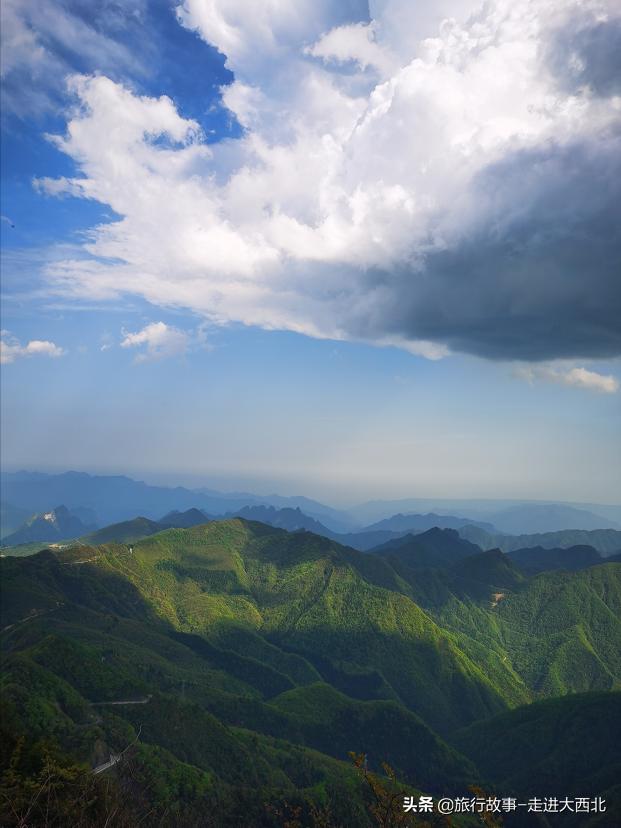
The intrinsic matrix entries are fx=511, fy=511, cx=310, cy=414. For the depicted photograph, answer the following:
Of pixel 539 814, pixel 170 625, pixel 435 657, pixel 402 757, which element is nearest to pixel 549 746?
pixel 539 814

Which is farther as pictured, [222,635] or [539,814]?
[222,635]

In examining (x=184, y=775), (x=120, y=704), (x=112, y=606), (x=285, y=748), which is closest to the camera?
(x=184, y=775)

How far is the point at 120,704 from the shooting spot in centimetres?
9050

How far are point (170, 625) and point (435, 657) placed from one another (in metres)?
101

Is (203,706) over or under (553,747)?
over

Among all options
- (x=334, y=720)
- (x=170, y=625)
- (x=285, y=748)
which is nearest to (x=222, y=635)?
(x=170, y=625)

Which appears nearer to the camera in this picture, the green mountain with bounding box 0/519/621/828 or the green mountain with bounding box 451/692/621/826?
the green mountain with bounding box 0/519/621/828

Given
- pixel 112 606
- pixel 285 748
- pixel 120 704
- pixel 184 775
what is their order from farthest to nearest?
1. pixel 112 606
2. pixel 285 748
3. pixel 120 704
4. pixel 184 775

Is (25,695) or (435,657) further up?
(25,695)

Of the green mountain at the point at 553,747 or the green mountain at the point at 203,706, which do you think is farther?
the green mountain at the point at 553,747

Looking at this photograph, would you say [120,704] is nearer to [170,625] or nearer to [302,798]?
[302,798]

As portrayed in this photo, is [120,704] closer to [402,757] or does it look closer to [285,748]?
[285,748]

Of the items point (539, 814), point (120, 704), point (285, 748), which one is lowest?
point (539, 814)

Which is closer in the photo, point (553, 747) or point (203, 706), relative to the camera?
point (203, 706)
